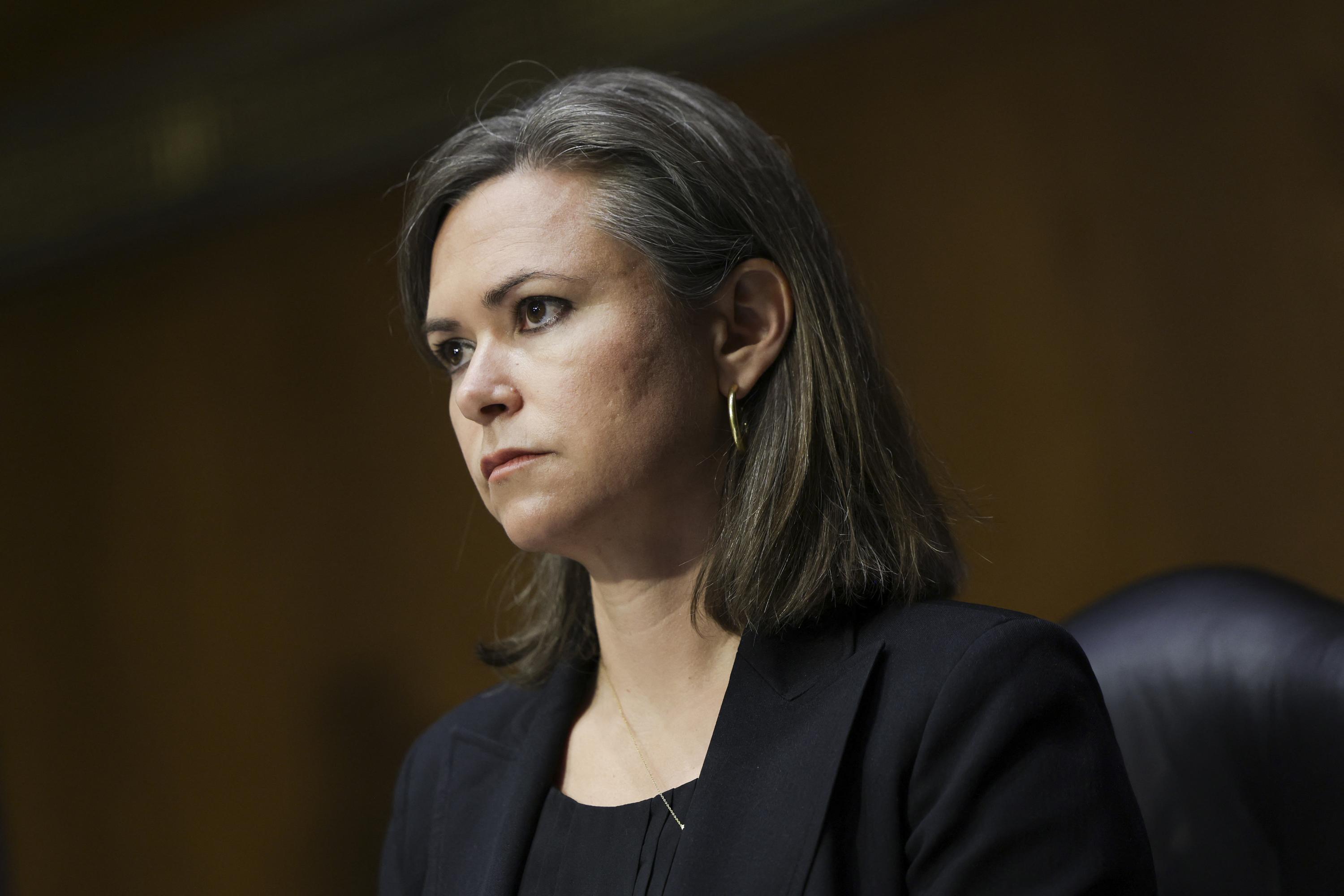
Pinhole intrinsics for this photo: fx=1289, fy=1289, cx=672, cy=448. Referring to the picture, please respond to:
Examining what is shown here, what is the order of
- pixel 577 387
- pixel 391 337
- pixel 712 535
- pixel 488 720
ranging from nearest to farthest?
pixel 577 387, pixel 712 535, pixel 488 720, pixel 391 337

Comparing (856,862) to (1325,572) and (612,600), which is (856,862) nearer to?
(612,600)

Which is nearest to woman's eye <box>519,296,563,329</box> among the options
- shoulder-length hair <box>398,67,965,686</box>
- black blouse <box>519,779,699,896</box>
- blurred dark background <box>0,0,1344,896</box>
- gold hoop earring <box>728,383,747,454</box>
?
shoulder-length hair <box>398,67,965,686</box>

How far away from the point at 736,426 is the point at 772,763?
1.24ft

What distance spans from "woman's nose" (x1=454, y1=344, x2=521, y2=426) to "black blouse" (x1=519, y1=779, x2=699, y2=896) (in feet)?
1.52

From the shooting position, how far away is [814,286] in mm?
1505

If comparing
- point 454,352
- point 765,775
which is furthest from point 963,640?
point 454,352

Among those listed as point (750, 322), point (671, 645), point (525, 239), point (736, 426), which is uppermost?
point (525, 239)

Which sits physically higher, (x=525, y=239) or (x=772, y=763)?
(x=525, y=239)

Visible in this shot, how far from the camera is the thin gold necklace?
55.2 inches

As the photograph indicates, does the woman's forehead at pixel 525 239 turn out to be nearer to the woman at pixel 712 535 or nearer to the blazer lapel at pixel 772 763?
the woman at pixel 712 535

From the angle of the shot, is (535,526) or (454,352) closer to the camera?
(535,526)

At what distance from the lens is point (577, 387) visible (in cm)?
137

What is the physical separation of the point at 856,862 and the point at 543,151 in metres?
0.86

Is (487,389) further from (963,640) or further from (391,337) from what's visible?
(391,337)
